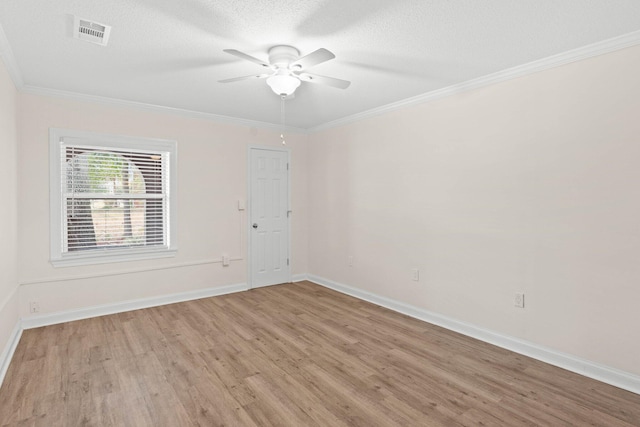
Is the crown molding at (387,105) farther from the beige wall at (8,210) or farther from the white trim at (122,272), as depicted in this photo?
the white trim at (122,272)

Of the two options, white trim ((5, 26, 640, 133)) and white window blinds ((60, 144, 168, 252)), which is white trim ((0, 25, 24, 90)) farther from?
white window blinds ((60, 144, 168, 252))

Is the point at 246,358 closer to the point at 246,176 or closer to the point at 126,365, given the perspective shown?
the point at 126,365

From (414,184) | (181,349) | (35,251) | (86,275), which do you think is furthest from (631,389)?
(35,251)

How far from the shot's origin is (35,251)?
3670mm

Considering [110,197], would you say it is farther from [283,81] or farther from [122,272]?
[283,81]

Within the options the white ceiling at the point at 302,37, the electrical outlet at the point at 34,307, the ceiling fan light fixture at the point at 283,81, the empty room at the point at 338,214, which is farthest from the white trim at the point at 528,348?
the electrical outlet at the point at 34,307

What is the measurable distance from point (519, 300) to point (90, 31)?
3.93 metres

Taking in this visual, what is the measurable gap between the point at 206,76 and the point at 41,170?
6.86ft

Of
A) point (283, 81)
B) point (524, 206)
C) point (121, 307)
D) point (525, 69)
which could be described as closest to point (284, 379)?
point (283, 81)

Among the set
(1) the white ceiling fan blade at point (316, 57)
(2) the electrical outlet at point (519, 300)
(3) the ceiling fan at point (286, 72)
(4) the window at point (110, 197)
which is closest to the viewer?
(1) the white ceiling fan blade at point (316, 57)

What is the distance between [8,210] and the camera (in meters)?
3.00

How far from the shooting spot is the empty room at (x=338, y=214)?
2.27 m

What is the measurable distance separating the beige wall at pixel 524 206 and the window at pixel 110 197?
8.73ft

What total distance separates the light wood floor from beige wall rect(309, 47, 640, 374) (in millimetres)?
415
